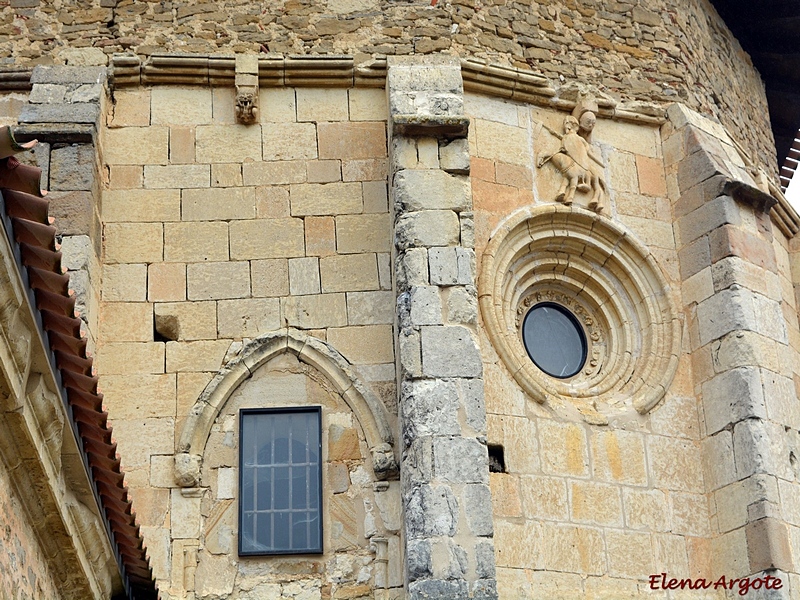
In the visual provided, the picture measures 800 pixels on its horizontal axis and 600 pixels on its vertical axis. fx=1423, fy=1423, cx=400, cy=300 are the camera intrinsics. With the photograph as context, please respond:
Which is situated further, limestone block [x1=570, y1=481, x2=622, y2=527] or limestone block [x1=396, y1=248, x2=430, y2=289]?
limestone block [x1=570, y1=481, x2=622, y2=527]

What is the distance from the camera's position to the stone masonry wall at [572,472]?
10773 millimetres

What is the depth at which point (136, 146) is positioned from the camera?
1175 cm

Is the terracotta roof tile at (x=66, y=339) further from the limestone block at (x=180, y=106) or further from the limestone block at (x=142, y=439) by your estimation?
the limestone block at (x=180, y=106)

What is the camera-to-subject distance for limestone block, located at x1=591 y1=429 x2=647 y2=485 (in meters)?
11.2

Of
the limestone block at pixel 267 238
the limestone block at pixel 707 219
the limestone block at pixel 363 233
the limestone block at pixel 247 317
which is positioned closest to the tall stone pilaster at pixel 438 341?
the limestone block at pixel 363 233

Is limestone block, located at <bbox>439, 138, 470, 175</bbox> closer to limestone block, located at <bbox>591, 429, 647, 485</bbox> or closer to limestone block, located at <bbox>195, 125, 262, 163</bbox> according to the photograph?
limestone block, located at <bbox>195, 125, 262, 163</bbox>

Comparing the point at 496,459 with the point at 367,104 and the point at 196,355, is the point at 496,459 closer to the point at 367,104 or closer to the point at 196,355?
the point at 196,355

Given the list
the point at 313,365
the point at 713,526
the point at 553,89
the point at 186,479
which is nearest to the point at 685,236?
the point at 553,89

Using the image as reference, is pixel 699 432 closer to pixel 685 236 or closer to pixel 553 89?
pixel 685 236

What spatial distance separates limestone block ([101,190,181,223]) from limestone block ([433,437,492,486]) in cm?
310

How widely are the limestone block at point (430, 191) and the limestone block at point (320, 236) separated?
0.73 m

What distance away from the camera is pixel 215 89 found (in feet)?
39.3

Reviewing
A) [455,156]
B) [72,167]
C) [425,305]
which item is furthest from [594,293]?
[72,167]

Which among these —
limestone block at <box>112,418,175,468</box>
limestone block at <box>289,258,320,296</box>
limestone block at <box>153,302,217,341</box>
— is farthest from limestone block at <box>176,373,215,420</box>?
limestone block at <box>289,258,320,296</box>
